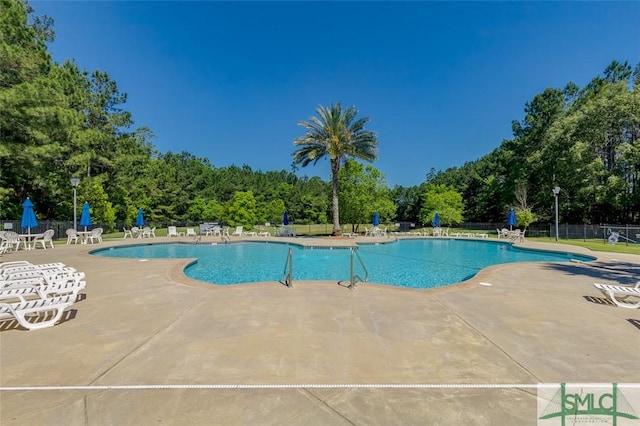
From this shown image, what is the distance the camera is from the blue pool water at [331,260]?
9852mm

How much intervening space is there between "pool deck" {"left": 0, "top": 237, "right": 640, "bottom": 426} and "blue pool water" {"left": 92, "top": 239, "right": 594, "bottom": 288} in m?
3.69

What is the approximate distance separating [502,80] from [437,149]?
19.0 metres

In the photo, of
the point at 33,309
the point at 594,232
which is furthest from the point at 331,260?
the point at 594,232

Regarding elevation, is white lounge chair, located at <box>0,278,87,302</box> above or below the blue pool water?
above

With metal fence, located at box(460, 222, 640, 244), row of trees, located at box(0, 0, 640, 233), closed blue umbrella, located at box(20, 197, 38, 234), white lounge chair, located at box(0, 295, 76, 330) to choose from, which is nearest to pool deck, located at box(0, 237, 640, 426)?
white lounge chair, located at box(0, 295, 76, 330)

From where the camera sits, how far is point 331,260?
13.2 meters

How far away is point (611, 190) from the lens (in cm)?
2112

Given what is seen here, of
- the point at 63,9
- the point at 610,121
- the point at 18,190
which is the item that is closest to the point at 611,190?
the point at 610,121

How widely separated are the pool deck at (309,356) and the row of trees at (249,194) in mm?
16096

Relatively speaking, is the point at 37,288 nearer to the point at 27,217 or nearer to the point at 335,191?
the point at 27,217

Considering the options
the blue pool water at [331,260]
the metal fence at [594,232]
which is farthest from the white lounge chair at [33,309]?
the metal fence at [594,232]

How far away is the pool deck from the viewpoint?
240cm

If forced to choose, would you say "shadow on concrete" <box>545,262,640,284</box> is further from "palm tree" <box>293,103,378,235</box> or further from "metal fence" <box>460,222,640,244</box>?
"palm tree" <box>293,103,378,235</box>

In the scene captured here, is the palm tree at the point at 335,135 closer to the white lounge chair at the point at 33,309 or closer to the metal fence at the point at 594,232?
the metal fence at the point at 594,232
